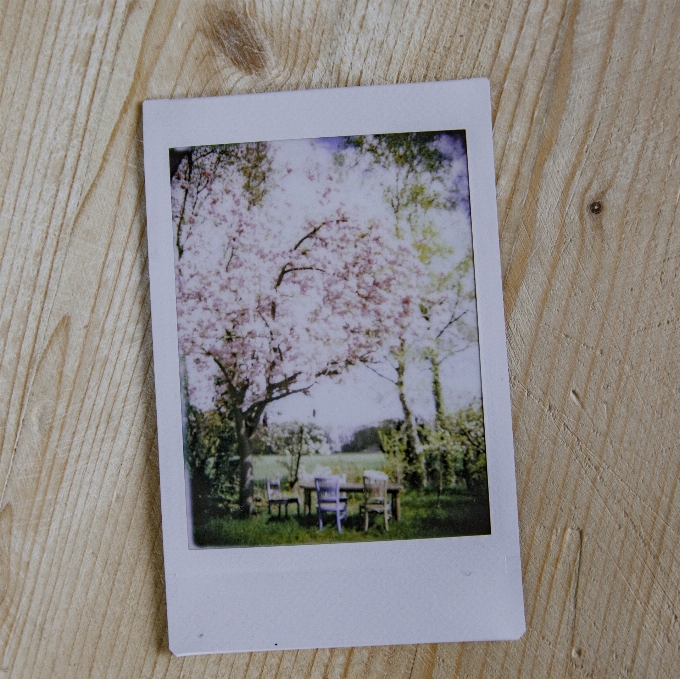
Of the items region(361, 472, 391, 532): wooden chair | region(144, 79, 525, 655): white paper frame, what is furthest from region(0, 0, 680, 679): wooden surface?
region(361, 472, 391, 532): wooden chair

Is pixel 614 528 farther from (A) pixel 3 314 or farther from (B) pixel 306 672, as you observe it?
(A) pixel 3 314

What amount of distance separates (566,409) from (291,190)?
1.01 feet

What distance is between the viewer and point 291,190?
0.48 metres

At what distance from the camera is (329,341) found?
48 centimetres

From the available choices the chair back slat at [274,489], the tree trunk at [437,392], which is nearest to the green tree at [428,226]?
the tree trunk at [437,392]

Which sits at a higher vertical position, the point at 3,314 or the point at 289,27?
the point at 289,27

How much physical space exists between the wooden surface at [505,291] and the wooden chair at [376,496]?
120 mm

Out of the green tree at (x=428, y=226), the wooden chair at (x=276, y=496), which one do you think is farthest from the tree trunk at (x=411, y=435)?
the wooden chair at (x=276, y=496)

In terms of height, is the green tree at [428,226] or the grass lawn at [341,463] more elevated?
the green tree at [428,226]

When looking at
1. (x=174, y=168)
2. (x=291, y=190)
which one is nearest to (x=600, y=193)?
(x=291, y=190)

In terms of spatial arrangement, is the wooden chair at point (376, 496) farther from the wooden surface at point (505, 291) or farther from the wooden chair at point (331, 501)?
the wooden surface at point (505, 291)

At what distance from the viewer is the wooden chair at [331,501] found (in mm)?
472

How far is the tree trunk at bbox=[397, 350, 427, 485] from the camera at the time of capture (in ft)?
1.55

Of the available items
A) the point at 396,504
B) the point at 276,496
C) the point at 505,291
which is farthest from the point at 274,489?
the point at 505,291
